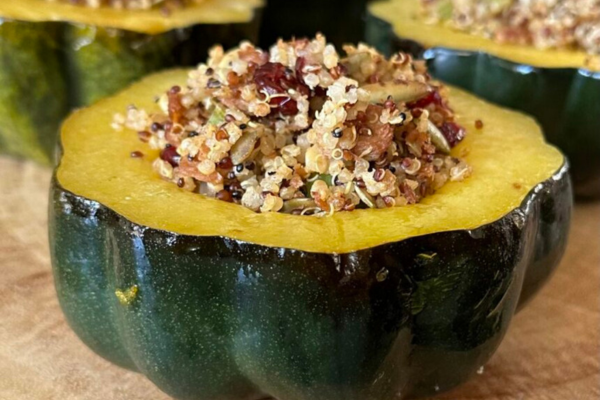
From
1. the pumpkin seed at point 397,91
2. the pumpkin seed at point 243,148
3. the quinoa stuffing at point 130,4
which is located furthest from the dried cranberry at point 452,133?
the quinoa stuffing at point 130,4

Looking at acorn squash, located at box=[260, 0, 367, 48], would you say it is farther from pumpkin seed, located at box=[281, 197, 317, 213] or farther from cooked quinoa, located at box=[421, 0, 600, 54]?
pumpkin seed, located at box=[281, 197, 317, 213]

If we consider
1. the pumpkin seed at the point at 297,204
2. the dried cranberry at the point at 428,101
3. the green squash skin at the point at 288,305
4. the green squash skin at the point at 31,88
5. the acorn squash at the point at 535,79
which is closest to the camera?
the green squash skin at the point at 288,305

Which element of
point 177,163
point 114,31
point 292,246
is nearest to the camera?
point 292,246

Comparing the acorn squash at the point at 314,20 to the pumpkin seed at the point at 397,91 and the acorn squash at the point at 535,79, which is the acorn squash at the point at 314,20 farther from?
the pumpkin seed at the point at 397,91

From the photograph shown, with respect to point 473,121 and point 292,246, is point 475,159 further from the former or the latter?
point 292,246

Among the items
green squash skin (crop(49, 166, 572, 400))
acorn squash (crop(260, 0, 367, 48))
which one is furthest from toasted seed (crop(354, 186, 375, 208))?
acorn squash (crop(260, 0, 367, 48))

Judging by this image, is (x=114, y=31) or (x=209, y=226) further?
(x=114, y=31)

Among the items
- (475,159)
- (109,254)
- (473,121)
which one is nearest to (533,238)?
(475,159)
